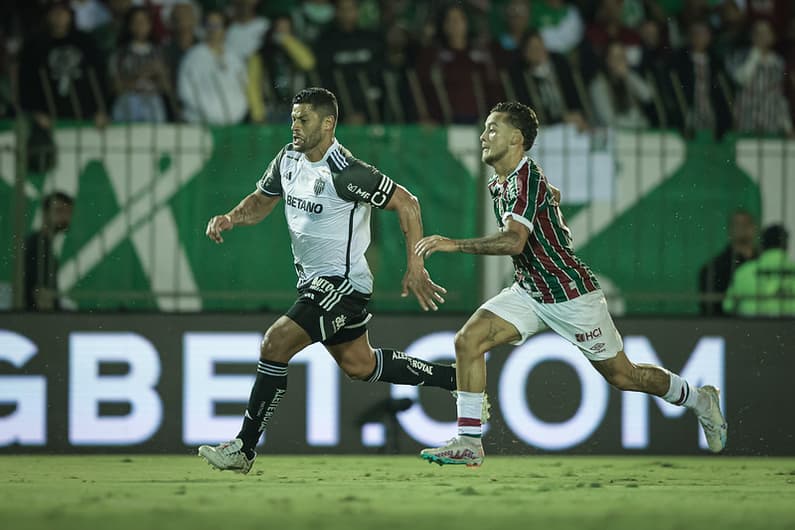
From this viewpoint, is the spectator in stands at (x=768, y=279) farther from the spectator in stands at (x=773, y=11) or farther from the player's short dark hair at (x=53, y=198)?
the player's short dark hair at (x=53, y=198)

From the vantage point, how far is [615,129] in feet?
35.5

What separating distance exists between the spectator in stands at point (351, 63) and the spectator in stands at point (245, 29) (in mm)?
695

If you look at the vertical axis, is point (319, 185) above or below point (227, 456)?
above

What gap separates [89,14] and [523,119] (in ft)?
21.7

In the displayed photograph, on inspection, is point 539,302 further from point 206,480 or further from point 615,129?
point 615,129

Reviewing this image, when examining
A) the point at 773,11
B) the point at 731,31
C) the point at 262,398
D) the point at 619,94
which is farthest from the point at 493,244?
the point at 773,11

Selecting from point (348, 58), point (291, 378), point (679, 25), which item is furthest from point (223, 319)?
point (679, 25)

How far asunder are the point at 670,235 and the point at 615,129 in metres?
0.95

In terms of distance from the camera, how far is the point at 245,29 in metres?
13.2

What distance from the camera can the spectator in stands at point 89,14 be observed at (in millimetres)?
13336

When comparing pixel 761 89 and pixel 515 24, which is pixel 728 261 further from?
pixel 515 24

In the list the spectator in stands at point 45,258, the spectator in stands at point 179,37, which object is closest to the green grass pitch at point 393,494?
the spectator in stands at point 45,258

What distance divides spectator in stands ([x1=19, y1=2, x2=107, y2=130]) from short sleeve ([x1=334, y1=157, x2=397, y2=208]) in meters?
3.13

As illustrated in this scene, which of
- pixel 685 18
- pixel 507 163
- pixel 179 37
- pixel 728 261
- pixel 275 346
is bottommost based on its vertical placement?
pixel 275 346
